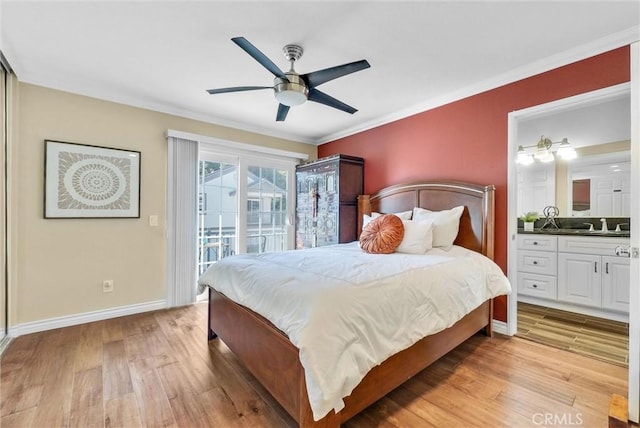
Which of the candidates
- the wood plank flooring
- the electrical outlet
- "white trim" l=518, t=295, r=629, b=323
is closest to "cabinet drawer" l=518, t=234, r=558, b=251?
"white trim" l=518, t=295, r=629, b=323

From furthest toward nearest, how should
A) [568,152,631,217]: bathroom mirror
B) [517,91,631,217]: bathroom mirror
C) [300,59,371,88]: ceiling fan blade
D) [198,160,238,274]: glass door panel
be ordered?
1. [198,160,238,274]: glass door panel
2. [568,152,631,217]: bathroom mirror
3. [517,91,631,217]: bathroom mirror
4. [300,59,371,88]: ceiling fan blade

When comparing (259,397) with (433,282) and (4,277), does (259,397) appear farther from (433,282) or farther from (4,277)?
(4,277)

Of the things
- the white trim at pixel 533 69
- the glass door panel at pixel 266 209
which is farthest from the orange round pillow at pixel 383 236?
the glass door panel at pixel 266 209

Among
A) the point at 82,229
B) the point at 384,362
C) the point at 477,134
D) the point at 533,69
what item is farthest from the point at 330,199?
the point at 82,229

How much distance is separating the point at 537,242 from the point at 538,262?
10.0 inches

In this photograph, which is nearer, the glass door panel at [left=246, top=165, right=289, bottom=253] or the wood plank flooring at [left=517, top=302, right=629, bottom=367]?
the wood plank flooring at [left=517, top=302, right=629, bottom=367]

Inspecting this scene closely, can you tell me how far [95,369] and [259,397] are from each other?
51.2 inches

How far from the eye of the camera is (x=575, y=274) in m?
3.28

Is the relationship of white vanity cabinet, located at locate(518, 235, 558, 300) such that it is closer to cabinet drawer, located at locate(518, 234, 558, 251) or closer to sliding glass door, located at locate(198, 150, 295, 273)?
cabinet drawer, located at locate(518, 234, 558, 251)

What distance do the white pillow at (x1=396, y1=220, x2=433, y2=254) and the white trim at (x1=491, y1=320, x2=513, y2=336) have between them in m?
1.01

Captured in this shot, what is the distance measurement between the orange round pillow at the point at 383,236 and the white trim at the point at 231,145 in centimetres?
217

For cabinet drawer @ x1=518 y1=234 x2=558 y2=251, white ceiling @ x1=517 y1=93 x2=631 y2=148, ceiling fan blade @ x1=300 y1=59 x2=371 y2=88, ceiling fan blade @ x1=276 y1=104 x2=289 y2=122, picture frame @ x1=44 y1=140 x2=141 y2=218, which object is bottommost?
cabinet drawer @ x1=518 y1=234 x2=558 y2=251

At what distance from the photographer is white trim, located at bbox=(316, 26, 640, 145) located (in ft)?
6.79

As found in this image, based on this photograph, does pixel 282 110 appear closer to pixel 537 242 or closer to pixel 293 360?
pixel 293 360
